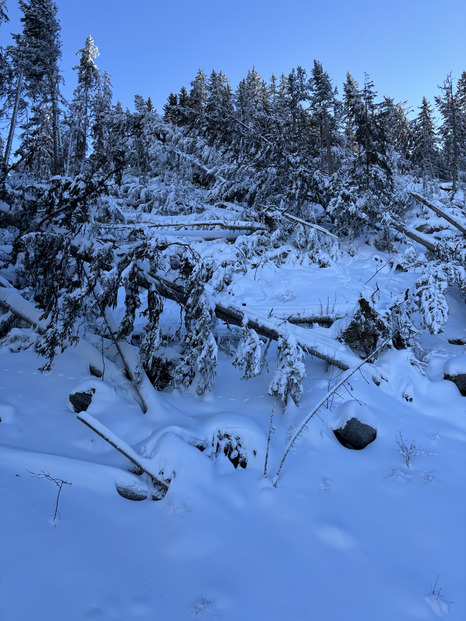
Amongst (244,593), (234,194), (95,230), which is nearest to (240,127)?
(234,194)

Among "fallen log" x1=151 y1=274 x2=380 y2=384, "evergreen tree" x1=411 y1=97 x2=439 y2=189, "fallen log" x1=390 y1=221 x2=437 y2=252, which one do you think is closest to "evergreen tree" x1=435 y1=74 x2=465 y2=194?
"evergreen tree" x1=411 y1=97 x2=439 y2=189

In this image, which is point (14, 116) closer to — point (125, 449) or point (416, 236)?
point (416, 236)

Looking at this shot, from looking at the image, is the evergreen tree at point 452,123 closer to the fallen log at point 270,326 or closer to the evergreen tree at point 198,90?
the evergreen tree at point 198,90

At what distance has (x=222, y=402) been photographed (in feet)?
16.0

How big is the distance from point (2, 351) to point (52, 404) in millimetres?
2029

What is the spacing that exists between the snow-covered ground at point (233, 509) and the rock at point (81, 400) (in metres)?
0.11

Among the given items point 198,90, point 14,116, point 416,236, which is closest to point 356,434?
point 416,236

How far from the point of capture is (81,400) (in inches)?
174

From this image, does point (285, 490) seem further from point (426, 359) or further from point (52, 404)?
point (426, 359)

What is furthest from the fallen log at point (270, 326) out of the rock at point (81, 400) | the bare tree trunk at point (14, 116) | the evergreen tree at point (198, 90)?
the evergreen tree at point (198, 90)

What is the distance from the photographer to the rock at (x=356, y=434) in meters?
3.97

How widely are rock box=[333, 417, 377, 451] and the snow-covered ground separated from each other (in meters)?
0.09

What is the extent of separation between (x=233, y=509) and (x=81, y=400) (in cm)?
247

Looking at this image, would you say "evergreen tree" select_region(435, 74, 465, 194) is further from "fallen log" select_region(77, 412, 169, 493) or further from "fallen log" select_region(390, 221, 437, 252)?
"fallen log" select_region(77, 412, 169, 493)
